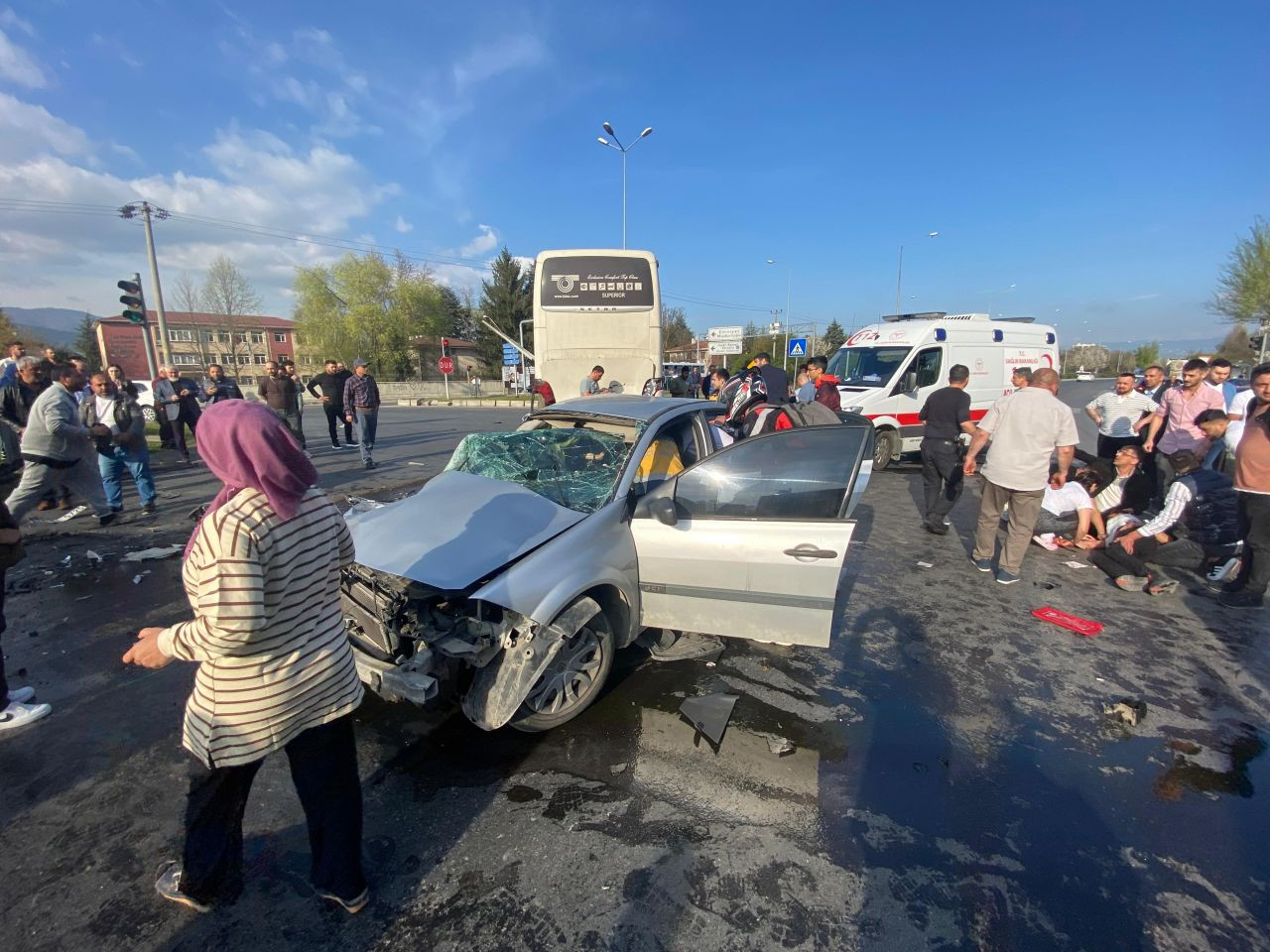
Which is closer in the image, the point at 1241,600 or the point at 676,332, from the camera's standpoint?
the point at 1241,600

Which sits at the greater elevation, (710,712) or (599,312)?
(599,312)

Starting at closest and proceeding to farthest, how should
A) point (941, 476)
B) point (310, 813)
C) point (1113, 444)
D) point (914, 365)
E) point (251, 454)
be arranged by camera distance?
point (251, 454), point (310, 813), point (941, 476), point (1113, 444), point (914, 365)

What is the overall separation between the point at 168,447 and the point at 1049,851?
45.5 ft

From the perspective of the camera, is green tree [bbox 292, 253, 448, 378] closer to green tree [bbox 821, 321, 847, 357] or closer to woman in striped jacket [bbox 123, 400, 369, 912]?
green tree [bbox 821, 321, 847, 357]

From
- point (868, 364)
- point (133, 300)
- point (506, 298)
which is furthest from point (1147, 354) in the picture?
point (133, 300)

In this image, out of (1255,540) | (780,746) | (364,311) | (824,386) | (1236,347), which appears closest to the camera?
(780,746)

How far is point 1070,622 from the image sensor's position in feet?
13.9

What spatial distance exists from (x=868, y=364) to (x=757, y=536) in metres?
8.32

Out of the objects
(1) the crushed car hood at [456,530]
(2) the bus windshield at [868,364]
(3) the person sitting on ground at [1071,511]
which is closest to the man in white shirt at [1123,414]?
(3) the person sitting on ground at [1071,511]

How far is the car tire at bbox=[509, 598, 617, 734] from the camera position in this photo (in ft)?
9.12

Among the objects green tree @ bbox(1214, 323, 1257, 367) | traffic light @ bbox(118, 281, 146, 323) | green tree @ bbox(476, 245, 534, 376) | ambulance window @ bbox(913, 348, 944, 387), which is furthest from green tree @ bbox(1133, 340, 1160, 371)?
traffic light @ bbox(118, 281, 146, 323)

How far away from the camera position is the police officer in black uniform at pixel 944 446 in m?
6.12

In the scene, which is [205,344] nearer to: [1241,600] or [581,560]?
[581,560]

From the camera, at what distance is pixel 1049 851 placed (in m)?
2.18
